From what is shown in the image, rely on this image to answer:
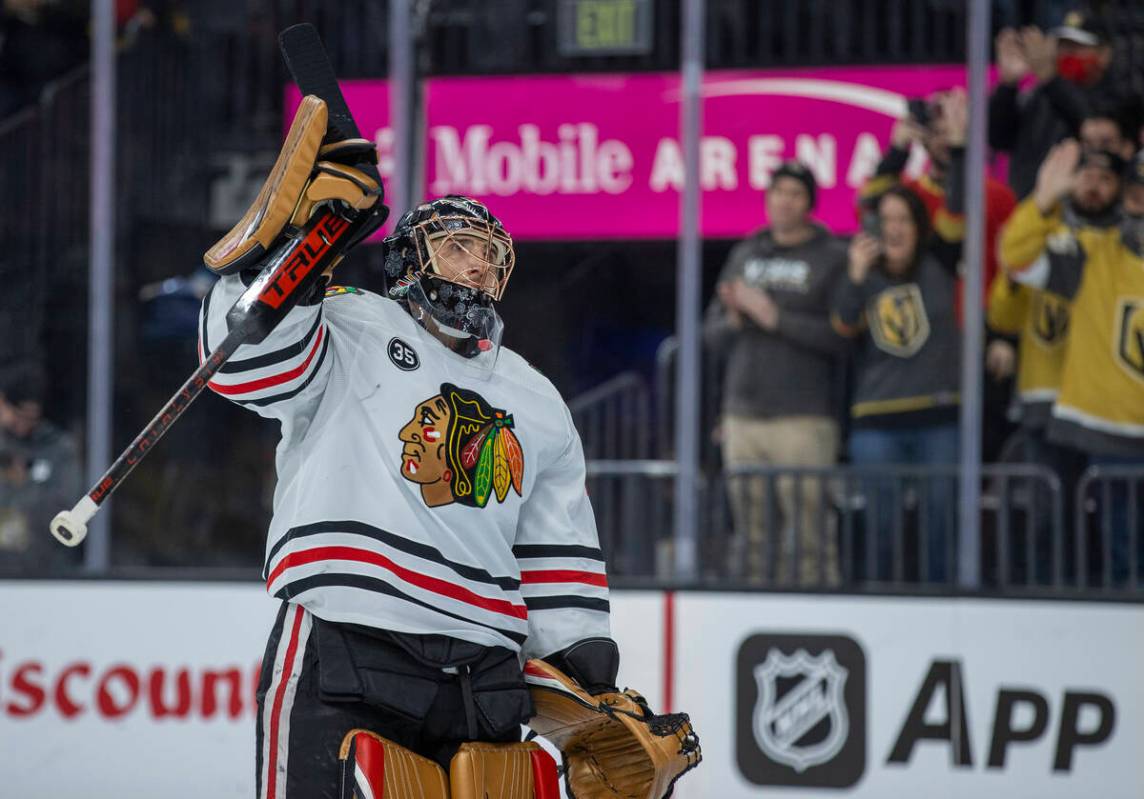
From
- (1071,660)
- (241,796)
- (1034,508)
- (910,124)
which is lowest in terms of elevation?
(241,796)

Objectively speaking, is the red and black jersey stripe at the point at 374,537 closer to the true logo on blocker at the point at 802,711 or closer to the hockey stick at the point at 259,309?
the hockey stick at the point at 259,309

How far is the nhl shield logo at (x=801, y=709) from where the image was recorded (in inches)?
193

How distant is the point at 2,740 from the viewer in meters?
5.10

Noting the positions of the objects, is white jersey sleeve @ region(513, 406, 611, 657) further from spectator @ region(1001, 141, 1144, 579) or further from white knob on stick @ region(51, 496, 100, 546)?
spectator @ region(1001, 141, 1144, 579)

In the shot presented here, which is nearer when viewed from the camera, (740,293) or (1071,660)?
(1071,660)

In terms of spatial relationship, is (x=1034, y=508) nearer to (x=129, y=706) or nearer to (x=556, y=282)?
(x=556, y=282)

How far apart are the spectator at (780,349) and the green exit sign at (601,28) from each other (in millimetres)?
617

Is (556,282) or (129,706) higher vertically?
(556,282)

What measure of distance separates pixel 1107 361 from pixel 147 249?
2902 mm

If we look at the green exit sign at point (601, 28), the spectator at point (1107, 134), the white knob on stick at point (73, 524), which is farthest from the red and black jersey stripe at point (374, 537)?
the spectator at point (1107, 134)

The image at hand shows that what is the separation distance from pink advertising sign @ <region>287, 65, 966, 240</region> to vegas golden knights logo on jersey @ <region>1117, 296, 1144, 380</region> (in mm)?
757

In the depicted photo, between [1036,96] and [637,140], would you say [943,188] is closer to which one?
Answer: [1036,96]

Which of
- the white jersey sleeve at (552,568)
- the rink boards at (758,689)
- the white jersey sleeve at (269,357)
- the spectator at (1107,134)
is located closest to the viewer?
the white jersey sleeve at (269,357)

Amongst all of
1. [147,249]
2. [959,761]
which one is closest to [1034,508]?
[959,761]
